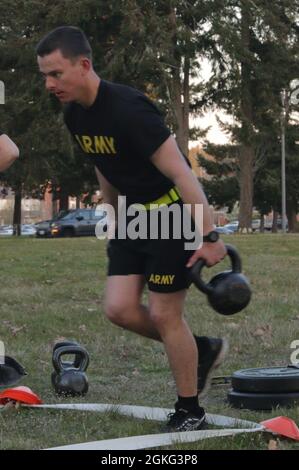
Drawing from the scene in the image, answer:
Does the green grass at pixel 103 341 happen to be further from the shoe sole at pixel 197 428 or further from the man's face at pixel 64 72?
the man's face at pixel 64 72

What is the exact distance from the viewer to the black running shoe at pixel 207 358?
4586 millimetres

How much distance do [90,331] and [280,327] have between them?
1.91m

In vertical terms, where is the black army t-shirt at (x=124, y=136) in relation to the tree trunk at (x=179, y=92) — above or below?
below

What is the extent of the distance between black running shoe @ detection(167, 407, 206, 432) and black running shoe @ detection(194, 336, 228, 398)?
0.31m

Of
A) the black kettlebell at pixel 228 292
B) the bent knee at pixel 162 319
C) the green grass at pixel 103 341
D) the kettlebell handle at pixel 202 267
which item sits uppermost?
the kettlebell handle at pixel 202 267

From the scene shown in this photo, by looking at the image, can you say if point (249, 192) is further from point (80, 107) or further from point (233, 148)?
point (80, 107)

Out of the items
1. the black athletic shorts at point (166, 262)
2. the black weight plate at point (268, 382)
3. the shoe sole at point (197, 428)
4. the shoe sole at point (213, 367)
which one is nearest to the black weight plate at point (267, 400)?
the black weight plate at point (268, 382)

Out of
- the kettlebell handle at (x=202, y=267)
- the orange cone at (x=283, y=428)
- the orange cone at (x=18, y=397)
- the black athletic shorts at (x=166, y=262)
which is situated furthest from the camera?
the orange cone at (x=18, y=397)

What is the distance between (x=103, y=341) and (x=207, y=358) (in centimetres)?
297

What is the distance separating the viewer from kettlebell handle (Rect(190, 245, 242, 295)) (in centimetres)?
401

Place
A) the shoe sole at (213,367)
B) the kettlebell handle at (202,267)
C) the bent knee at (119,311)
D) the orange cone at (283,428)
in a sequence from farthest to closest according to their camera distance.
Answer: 1. the shoe sole at (213,367)
2. the bent knee at (119,311)
3. the kettlebell handle at (202,267)
4. the orange cone at (283,428)

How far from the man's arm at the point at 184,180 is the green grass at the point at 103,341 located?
922 millimetres

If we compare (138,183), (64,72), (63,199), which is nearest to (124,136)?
(138,183)

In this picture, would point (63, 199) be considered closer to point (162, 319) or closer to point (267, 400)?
point (267, 400)
